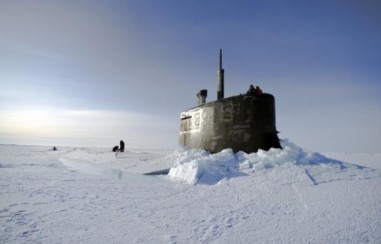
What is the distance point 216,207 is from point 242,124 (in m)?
4.13

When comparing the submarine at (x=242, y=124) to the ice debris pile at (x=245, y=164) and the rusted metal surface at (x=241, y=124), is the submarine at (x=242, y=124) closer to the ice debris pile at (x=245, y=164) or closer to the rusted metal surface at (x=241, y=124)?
the rusted metal surface at (x=241, y=124)

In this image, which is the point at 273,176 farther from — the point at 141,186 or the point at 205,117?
the point at 205,117

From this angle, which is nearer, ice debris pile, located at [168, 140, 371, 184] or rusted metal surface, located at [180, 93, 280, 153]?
ice debris pile, located at [168, 140, 371, 184]

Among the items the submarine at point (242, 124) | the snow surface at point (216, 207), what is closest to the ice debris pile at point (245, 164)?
the snow surface at point (216, 207)

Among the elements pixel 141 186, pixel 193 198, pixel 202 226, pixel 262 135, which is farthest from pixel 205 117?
pixel 202 226

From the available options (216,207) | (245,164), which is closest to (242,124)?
(245,164)

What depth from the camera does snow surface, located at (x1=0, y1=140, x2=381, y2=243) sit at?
3.35 m

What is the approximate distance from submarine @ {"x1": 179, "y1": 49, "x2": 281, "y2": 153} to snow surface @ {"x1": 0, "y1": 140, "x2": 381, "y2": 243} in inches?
42.1

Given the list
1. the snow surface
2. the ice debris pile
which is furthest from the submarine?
the snow surface

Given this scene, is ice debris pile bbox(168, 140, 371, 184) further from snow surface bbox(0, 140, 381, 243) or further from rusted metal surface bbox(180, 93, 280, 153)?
rusted metal surface bbox(180, 93, 280, 153)

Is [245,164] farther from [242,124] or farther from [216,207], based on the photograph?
[216,207]

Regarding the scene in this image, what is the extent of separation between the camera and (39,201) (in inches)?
199

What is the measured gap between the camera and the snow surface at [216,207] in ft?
11.0

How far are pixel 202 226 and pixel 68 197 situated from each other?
118 inches
